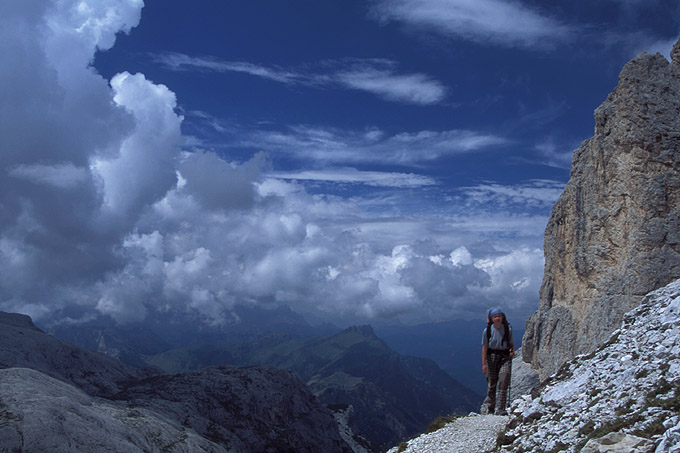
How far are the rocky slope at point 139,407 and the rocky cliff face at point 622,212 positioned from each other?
5701 centimetres

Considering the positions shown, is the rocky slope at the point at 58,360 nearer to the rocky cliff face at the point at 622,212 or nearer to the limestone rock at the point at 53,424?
the limestone rock at the point at 53,424

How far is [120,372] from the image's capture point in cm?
16288

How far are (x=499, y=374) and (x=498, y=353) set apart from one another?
100 centimetres

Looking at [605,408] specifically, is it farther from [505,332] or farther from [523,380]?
[523,380]

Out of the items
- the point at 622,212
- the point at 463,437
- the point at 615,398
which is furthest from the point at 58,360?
the point at 615,398

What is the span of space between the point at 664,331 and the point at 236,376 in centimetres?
15363

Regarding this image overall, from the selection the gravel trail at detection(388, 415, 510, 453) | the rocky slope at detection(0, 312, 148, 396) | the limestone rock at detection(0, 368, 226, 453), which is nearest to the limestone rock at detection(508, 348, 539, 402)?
the gravel trail at detection(388, 415, 510, 453)

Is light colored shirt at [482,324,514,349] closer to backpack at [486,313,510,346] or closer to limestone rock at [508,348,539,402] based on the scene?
backpack at [486,313,510,346]

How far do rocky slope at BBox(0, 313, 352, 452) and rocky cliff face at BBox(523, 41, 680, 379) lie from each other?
57.0 m

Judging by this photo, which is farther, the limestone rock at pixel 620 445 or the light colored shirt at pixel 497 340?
the light colored shirt at pixel 497 340

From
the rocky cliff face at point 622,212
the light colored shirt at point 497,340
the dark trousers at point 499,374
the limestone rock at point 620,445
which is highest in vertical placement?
the rocky cliff face at point 622,212

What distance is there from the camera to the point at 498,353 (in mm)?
21328

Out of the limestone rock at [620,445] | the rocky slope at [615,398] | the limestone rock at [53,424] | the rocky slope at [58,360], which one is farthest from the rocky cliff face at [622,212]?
the rocky slope at [58,360]

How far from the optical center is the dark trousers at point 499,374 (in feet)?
69.2
